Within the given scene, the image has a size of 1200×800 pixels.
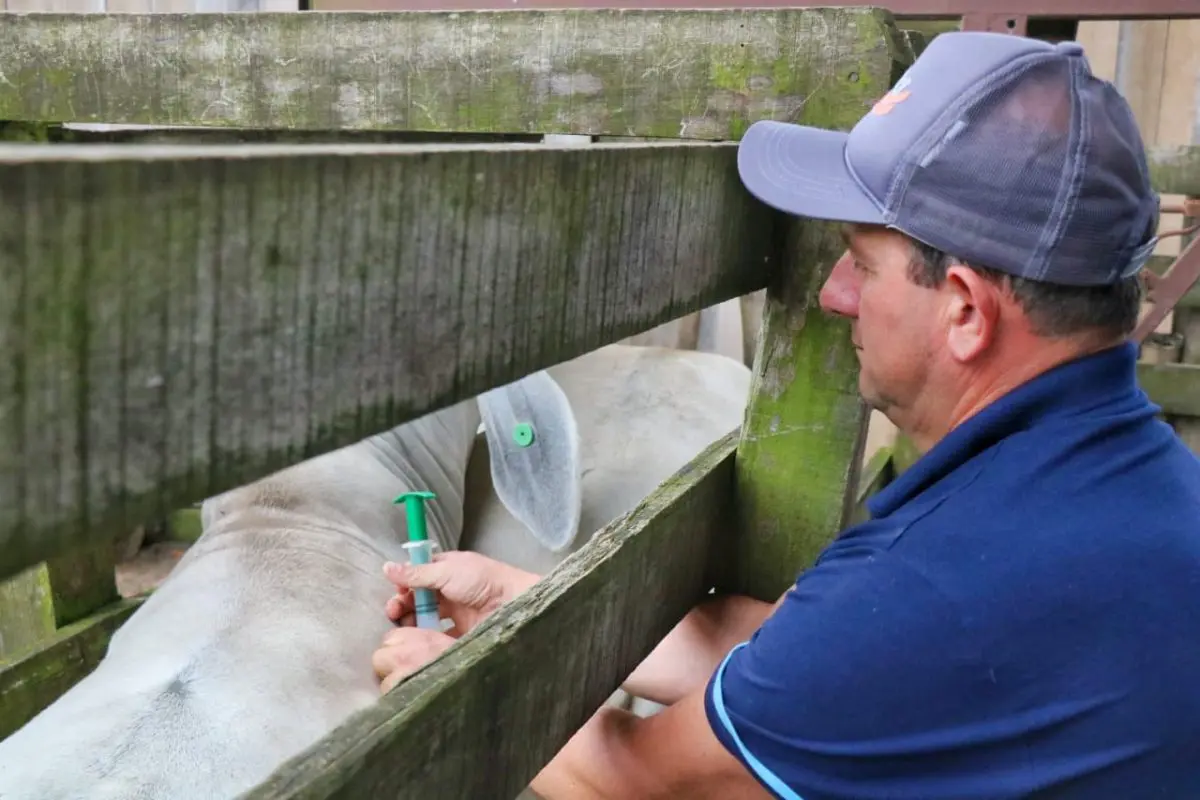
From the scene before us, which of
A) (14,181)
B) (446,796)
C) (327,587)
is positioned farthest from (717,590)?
→ (14,181)

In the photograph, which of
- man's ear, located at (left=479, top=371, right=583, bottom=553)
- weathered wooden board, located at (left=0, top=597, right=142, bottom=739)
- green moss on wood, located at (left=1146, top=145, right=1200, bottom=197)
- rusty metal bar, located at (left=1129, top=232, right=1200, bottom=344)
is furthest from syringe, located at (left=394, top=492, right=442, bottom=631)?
green moss on wood, located at (left=1146, top=145, right=1200, bottom=197)

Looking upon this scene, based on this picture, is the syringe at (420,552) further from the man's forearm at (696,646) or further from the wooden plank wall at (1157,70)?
the wooden plank wall at (1157,70)

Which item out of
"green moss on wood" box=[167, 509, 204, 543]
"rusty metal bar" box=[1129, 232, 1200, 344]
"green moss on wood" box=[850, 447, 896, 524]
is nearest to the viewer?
"green moss on wood" box=[850, 447, 896, 524]

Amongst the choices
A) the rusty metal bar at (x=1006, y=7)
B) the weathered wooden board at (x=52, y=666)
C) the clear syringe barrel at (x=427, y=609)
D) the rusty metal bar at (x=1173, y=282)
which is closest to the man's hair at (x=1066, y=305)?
the clear syringe barrel at (x=427, y=609)

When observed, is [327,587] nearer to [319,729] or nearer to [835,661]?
[319,729]

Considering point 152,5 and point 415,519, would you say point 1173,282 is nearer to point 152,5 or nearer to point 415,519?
point 415,519

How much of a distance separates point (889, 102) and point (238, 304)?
2.34ft

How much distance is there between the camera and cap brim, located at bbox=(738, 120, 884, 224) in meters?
0.98

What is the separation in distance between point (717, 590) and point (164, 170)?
96cm

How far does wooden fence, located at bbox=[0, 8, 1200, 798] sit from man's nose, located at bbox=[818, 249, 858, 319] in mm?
37

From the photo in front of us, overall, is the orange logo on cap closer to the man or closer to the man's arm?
the man

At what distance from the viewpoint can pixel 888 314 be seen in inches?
40.4

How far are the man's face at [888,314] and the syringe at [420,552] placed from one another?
648 millimetres

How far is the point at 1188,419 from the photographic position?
3.40 meters
